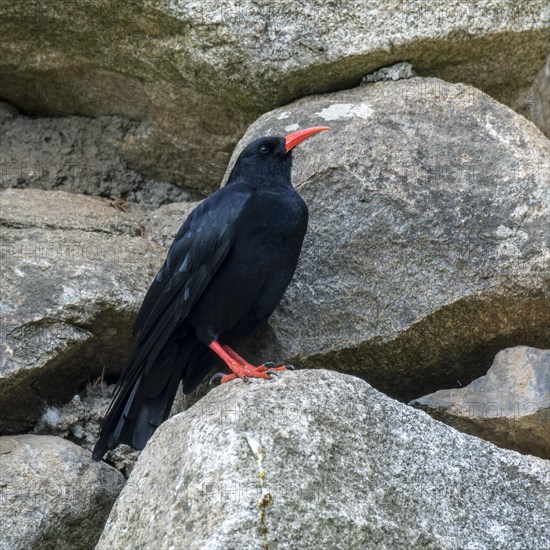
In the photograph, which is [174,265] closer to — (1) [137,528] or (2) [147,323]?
(2) [147,323]

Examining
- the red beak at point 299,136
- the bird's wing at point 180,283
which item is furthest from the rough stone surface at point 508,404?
the red beak at point 299,136

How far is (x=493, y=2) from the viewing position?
6.34m

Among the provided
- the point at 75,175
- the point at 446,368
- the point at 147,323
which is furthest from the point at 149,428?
the point at 75,175

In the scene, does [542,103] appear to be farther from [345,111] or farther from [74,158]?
[74,158]

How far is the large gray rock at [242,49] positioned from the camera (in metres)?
6.32

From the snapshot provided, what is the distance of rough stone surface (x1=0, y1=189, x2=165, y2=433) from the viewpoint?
561 centimetres

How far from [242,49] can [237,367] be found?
2152 mm

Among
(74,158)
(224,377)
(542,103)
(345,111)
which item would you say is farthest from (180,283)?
(542,103)

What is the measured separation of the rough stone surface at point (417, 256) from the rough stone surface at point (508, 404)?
0.22 metres

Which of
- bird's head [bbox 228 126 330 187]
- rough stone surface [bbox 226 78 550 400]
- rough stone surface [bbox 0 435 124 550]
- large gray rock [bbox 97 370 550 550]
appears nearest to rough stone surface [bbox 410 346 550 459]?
rough stone surface [bbox 226 78 550 400]

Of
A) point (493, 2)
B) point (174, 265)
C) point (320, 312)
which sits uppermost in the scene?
point (493, 2)

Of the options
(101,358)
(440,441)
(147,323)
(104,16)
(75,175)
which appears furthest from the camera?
(75,175)

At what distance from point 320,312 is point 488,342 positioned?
0.90 meters

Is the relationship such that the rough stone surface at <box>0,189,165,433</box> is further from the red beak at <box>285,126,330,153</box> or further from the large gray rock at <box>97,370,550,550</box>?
the large gray rock at <box>97,370,550,550</box>
